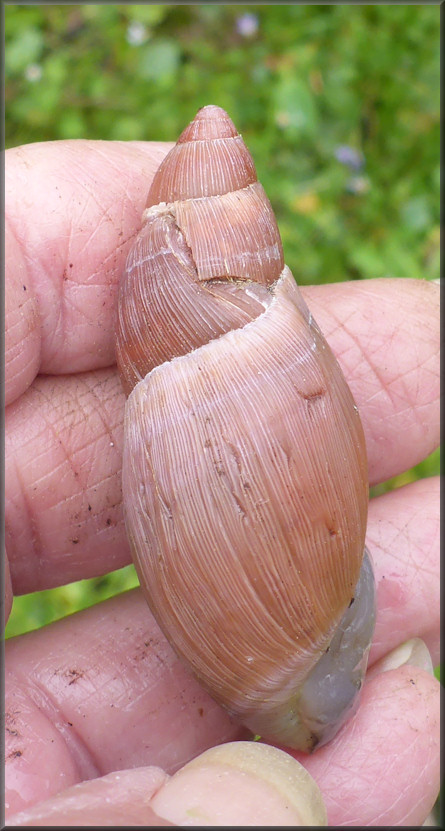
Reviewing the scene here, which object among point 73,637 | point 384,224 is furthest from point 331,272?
point 73,637

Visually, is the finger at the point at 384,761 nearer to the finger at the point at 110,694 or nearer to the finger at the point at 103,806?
the finger at the point at 110,694

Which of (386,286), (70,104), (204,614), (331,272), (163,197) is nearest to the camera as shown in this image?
(204,614)

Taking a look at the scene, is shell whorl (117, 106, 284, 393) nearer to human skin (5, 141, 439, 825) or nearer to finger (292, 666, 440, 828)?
human skin (5, 141, 439, 825)

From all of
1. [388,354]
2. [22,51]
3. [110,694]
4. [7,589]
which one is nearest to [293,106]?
[22,51]

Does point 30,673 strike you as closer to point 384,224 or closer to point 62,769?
point 62,769

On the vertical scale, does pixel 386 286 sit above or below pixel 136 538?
above

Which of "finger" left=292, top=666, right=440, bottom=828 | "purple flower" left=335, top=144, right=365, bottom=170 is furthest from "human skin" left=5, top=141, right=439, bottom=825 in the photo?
"purple flower" left=335, top=144, right=365, bottom=170
